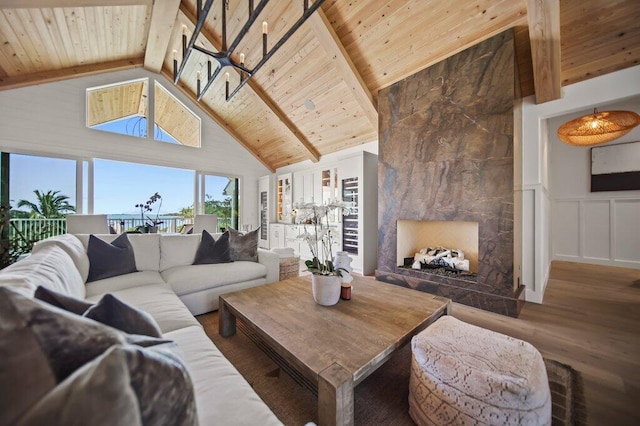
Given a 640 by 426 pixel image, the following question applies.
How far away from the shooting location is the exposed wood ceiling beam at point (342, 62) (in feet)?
10.0

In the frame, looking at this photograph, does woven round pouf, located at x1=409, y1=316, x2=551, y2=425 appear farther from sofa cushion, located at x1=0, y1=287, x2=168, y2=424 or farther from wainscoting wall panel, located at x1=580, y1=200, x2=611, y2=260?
wainscoting wall panel, located at x1=580, y1=200, x2=611, y2=260

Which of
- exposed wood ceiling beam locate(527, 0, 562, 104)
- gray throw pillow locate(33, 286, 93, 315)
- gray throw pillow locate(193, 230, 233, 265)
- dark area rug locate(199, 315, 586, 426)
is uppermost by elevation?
exposed wood ceiling beam locate(527, 0, 562, 104)

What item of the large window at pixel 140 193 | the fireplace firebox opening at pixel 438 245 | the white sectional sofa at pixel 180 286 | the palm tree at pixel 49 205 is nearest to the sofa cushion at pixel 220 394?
the white sectional sofa at pixel 180 286

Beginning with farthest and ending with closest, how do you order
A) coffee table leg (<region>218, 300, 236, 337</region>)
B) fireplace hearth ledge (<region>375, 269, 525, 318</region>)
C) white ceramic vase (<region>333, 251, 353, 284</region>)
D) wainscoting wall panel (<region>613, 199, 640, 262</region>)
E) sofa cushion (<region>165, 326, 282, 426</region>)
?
wainscoting wall panel (<region>613, 199, 640, 262</region>), fireplace hearth ledge (<region>375, 269, 525, 318</region>), coffee table leg (<region>218, 300, 236, 337</region>), white ceramic vase (<region>333, 251, 353, 284</region>), sofa cushion (<region>165, 326, 282, 426</region>)

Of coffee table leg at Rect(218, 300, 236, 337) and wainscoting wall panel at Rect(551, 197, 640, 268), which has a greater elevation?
wainscoting wall panel at Rect(551, 197, 640, 268)

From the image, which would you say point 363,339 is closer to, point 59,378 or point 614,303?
point 59,378

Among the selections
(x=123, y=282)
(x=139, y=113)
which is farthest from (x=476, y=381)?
(x=139, y=113)

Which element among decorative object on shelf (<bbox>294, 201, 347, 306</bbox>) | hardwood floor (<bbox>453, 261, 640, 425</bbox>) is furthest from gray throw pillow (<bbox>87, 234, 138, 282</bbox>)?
hardwood floor (<bbox>453, 261, 640, 425</bbox>)

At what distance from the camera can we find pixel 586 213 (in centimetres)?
450

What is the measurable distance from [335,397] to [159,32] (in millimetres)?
5334

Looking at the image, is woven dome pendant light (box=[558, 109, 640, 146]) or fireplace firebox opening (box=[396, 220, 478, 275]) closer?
woven dome pendant light (box=[558, 109, 640, 146])

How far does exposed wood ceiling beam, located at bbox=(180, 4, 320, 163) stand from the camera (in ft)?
12.3

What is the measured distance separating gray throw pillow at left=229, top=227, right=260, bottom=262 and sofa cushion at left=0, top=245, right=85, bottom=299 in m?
1.42

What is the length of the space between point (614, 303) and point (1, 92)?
8.63 meters
